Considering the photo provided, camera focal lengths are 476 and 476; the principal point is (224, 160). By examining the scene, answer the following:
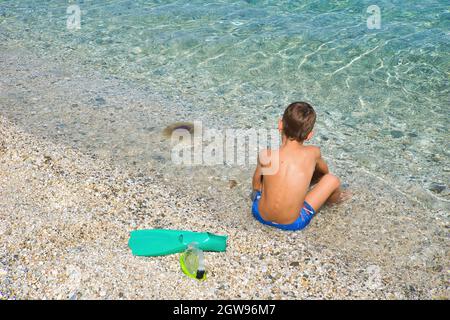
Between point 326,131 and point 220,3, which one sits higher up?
point 220,3

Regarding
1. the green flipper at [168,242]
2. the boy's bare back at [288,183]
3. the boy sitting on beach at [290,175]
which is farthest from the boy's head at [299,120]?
the green flipper at [168,242]

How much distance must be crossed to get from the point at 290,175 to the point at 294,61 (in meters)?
3.67

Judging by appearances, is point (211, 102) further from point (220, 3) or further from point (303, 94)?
point (220, 3)

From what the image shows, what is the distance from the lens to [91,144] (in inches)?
187

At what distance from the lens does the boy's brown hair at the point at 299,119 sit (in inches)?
128

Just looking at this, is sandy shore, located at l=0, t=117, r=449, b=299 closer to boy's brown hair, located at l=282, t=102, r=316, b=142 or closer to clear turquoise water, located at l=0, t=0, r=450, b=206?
Answer: boy's brown hair, located at l=282, t=102, r=316, b=142

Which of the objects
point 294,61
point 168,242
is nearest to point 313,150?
point 168,242

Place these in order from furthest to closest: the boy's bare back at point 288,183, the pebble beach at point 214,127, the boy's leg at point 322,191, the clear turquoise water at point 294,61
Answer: the clear turquoise water at point 294,61, the boy's leg at point 322,191, the boy's bare back at point 288,183, the pebble beach at point 214,127

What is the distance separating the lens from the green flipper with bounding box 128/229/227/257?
10.4ft

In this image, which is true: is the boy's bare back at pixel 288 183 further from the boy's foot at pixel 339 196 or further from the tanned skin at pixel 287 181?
the boy's foot at pixel 339 196

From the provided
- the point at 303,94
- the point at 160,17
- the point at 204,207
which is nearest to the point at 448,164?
the point at 303,94

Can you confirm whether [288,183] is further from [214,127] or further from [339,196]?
[214,127]

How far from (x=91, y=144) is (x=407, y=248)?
3.05 meters

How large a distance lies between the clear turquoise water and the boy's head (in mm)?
1503
